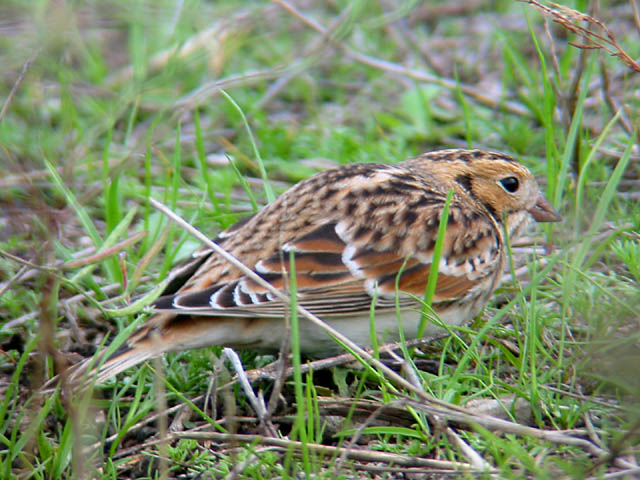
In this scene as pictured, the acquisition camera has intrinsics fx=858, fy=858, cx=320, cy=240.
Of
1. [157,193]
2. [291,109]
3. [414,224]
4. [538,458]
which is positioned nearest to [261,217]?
[414,224]

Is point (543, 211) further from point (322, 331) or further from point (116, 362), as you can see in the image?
point (116, 362)

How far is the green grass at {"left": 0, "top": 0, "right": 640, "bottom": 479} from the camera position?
3.22 meters

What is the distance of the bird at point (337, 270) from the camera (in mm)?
3697

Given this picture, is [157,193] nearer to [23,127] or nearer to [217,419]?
[23,127]

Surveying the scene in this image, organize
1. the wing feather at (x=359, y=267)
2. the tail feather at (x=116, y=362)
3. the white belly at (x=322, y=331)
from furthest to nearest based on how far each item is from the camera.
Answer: the white belly at (x=322, y=331), the wing feather at (x=359, y=267), the tail feather at (x=116, y=362)

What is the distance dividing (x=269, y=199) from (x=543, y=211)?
1.47 metres

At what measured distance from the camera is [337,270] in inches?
154

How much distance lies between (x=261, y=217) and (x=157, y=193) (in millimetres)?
1424

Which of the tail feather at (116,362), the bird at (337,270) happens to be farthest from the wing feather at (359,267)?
the tail feather at (116,362)

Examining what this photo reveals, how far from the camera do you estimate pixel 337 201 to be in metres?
4.16

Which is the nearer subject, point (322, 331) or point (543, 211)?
point (322, 331)

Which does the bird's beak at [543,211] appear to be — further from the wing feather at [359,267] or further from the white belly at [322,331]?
the white belly at [322,331]

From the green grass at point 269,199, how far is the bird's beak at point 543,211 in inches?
2.4

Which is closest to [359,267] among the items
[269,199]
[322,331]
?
[322,331]
